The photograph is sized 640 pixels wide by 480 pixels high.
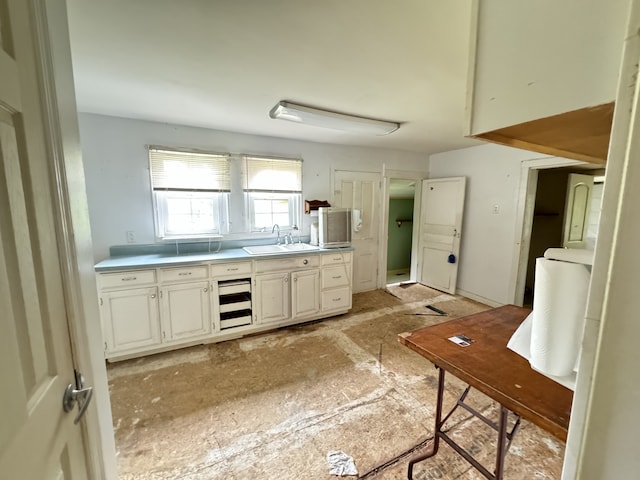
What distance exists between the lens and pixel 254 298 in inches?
114

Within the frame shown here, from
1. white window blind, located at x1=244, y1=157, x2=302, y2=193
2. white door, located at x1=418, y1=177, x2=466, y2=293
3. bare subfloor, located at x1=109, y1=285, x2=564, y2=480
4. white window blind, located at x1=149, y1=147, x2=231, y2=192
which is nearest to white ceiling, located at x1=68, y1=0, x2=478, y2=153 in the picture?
white window blind, located at x1=149, y1=147, x2=231, y2=192

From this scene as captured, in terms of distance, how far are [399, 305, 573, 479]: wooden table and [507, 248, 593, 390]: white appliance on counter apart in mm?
103

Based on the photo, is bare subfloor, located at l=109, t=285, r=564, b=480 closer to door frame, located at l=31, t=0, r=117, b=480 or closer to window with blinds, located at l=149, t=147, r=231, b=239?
door frame, located at l=31, t=0, r=117, b=480

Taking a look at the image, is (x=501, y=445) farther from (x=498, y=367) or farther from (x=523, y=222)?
(x=523, y=222)

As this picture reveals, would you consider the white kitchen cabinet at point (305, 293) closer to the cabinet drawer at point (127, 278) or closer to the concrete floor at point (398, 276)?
the cabinet drawer at point (127, 278)

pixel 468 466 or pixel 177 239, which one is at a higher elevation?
pixel 177 239

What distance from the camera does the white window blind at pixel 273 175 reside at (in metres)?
3.27

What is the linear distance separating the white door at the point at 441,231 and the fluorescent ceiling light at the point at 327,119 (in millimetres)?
1796

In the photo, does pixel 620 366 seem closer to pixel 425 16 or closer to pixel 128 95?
pixel 425 16

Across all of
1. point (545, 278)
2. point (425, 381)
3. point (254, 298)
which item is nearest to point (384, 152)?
point (254, 298)

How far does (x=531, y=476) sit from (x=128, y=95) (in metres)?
3.66

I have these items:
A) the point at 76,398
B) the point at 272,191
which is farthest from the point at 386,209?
the point at 76,398

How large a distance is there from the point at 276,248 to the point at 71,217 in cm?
249

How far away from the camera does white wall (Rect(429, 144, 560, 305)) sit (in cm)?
346
